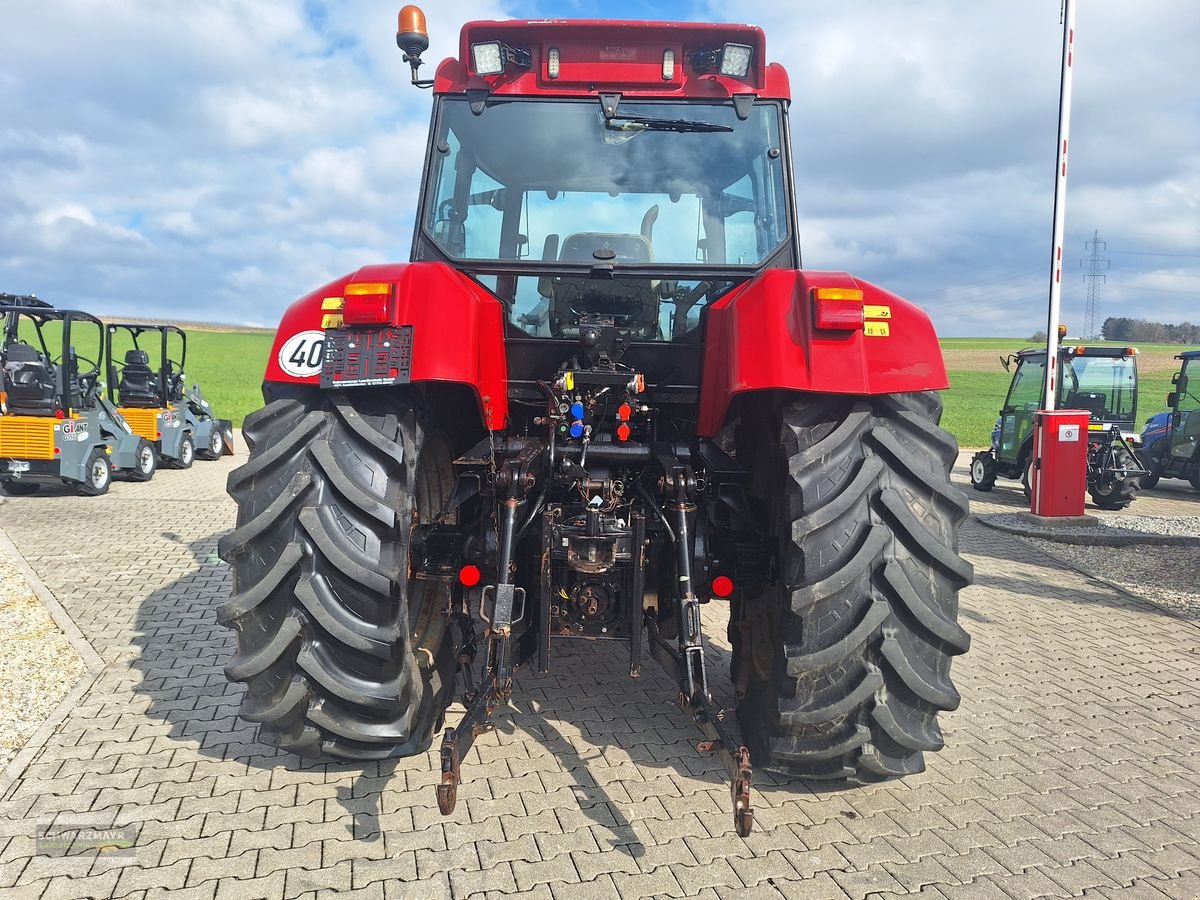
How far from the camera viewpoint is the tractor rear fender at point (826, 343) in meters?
2.65

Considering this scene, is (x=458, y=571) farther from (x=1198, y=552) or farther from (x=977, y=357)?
(x=977, y=357)

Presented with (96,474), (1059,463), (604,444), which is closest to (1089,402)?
(1059,463)

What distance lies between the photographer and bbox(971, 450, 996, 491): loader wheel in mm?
13023

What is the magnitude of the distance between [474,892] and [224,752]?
1.47 metres

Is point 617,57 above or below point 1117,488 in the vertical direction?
above

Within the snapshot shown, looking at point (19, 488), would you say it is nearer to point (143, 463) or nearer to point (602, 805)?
point (143, 463)

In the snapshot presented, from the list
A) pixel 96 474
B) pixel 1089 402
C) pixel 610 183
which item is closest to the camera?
pixel 610 183

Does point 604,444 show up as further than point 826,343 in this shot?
Yes

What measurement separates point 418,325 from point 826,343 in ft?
4.41

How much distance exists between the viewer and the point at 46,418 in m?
10.4

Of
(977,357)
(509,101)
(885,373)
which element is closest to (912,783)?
(885,373)

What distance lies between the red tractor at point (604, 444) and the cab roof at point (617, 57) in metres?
0.01

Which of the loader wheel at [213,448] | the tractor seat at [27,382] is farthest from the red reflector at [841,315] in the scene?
the loader wheel at [213,448]

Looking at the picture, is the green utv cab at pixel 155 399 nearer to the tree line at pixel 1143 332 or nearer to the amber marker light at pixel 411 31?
the amber marker light at pixel 411 31
